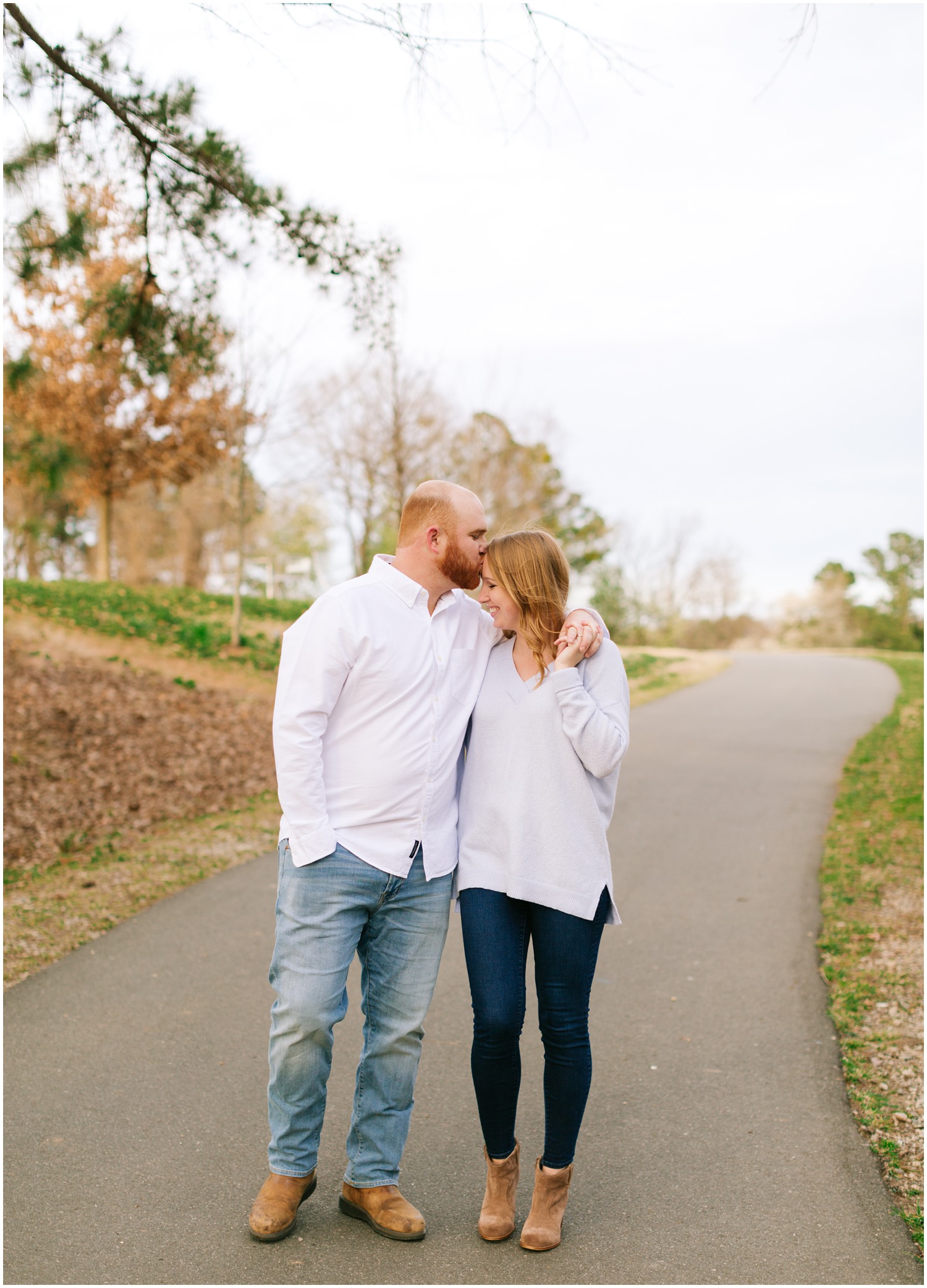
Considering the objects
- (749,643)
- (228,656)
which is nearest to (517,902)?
(228,656)

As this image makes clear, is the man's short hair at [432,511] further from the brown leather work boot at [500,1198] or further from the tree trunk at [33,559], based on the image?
the tree trunk at [33,559]

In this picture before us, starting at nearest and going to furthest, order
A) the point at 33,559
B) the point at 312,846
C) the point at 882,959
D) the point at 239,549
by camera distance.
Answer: the point at 312,846, the point at 882,959, the point at 239,549, the point at 33,559

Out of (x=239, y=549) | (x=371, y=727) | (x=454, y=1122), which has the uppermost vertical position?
(x=239, y=549)

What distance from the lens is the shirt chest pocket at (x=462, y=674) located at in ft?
10.3

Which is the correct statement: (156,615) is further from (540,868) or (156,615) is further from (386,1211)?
(540,868)

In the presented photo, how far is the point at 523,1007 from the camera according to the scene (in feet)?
9.96

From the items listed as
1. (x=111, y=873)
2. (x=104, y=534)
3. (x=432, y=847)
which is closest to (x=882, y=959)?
(x=432, y=847)

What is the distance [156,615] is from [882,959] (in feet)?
46.6

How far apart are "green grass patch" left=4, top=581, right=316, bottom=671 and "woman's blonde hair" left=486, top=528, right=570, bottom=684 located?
11.4 metres

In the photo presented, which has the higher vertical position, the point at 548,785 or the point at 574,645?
the point at 574,645

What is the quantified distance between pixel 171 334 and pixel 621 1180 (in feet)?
20.7

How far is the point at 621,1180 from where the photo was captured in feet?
11.1

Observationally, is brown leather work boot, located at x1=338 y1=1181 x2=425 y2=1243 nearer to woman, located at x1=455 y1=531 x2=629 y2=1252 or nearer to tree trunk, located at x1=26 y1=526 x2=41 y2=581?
woman, located at x1=455 y1=531 x2=629 y2=1252

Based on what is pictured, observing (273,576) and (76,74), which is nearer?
(76,74)
